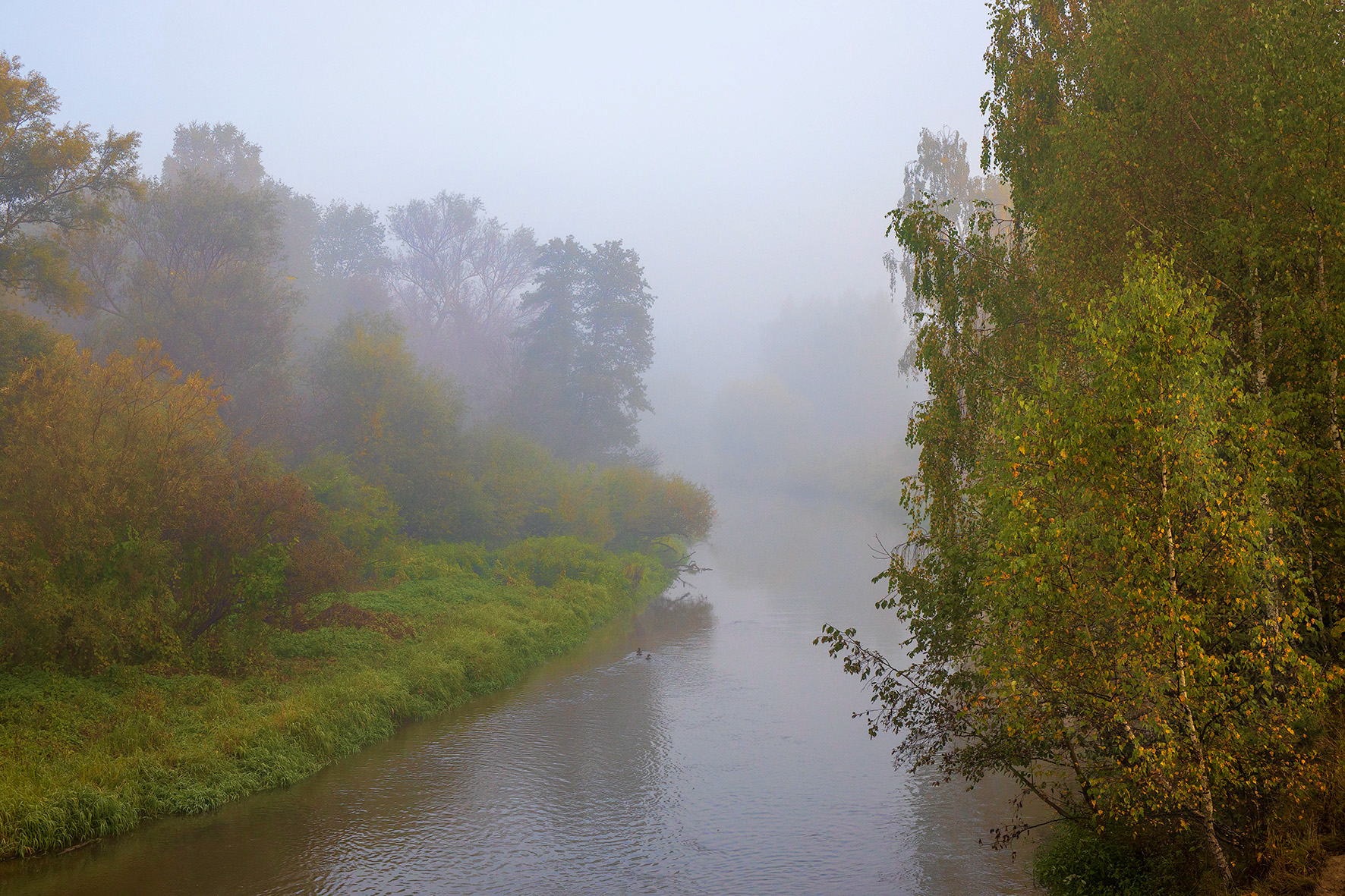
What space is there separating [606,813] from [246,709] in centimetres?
730

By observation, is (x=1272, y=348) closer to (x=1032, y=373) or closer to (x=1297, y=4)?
(x=1032, y=373)

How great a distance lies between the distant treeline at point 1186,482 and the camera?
7809 millimetres

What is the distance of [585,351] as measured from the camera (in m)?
59.5

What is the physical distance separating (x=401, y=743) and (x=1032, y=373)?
1445 centimetres

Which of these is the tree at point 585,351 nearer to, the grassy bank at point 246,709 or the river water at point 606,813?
the grassy bank at point 246,709

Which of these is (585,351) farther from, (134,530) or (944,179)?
(134,530)

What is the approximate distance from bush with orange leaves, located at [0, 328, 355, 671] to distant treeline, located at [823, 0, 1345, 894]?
1527 cm

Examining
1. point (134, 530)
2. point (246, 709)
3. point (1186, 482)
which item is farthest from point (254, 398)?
point (1186, 482)

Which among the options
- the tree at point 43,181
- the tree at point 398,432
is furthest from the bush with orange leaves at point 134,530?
the tree at point 398,432

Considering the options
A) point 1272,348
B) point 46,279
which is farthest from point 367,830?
point 46,279

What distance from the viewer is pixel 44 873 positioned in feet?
38.0

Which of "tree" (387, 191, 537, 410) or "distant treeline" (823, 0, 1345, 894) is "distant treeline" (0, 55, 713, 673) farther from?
"distant treeline" (823, 0, 1345, 894)

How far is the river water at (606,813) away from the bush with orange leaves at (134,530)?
179 inches

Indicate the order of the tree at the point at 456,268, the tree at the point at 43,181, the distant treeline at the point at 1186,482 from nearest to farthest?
the distant treeline at the point at 1186,482 < the tree at the point at 43,181 < the tree at the point at 456,268
